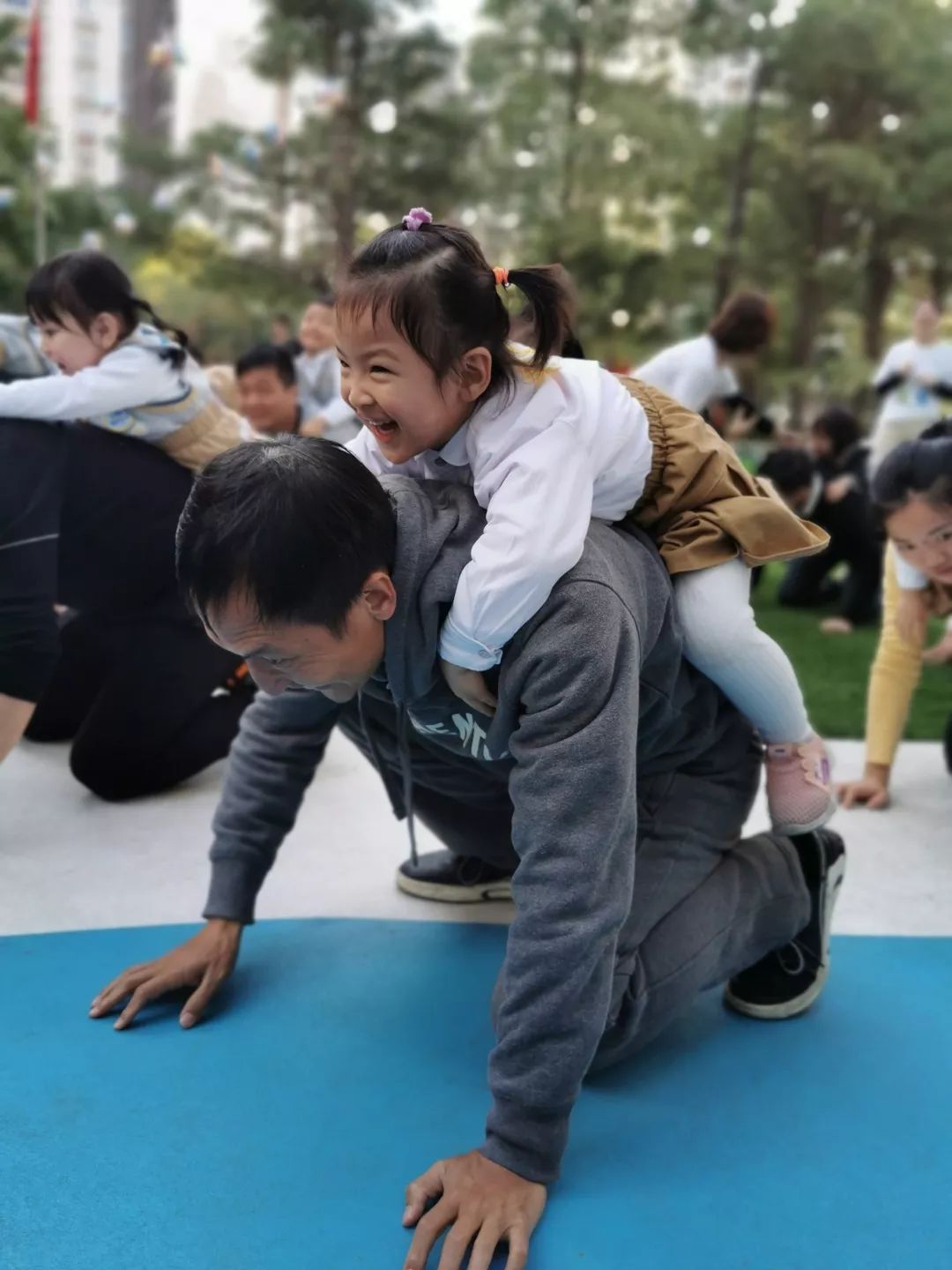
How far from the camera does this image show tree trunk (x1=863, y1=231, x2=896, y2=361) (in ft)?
49.1

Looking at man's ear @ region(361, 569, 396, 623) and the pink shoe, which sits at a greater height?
man's ear @ region(361, 569, 396, 623)

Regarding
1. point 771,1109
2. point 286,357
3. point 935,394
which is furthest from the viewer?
point 935,394

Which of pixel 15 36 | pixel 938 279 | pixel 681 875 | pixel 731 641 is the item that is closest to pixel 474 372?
pixel 731 641

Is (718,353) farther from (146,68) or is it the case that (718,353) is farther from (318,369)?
(146,68)

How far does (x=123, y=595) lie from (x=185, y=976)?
107cm

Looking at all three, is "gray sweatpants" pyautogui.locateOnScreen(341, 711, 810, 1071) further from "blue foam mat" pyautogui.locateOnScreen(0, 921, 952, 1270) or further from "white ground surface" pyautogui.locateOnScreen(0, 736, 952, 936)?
"white ground surface" pyautogui.locateOnScreen(0, 736, 952, 936)

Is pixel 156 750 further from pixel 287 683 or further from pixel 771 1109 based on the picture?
pixel 771 1109

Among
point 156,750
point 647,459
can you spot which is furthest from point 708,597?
point 156,750

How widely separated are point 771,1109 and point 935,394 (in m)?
5.25

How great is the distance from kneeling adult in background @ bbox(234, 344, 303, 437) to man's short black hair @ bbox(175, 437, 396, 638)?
10.4ft

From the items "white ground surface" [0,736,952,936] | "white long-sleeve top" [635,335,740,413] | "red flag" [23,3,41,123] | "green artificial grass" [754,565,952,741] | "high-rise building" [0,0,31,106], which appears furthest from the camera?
"high-rise building" [0,0,31,106]

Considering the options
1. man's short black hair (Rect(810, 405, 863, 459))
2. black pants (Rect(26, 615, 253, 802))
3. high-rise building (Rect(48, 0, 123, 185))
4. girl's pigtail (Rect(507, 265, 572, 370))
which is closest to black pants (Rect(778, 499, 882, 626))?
man's short black hair (Rect(810, 405, 863, 459))

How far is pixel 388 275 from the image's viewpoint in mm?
1346

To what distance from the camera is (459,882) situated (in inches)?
80.7
